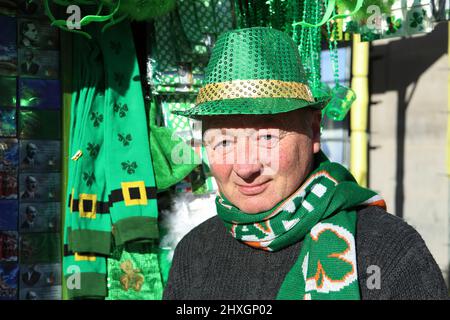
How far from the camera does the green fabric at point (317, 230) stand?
1481 millimetres

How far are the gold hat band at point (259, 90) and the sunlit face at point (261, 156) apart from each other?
0.18 ft

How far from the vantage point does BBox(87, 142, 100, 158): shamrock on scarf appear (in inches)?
113

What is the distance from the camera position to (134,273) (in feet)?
9.99

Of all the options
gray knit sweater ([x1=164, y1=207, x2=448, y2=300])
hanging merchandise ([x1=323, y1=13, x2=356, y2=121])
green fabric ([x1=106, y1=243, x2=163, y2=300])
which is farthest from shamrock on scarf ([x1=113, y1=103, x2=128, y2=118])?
gray knit sweater ([x1=164, y1=207, x2=448, y2=300])

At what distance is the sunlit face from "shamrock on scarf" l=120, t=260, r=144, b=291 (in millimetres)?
1558

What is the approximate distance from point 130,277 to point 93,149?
0.70 m

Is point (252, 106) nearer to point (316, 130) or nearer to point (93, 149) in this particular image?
point (316, 130)

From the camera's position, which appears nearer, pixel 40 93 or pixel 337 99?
pixel 40 93

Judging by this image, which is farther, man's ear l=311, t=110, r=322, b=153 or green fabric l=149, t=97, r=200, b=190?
green fabric l=149, t=97, r=200, b=190

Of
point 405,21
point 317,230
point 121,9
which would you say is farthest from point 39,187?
point 405,21

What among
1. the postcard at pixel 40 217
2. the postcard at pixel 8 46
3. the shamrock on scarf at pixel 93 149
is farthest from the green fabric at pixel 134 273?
the postcard at pixel 8 46

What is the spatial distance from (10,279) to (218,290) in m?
1.62

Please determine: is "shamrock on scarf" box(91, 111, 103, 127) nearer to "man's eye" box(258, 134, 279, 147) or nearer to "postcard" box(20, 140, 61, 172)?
"postcard" box(20, 140, 61, 172)

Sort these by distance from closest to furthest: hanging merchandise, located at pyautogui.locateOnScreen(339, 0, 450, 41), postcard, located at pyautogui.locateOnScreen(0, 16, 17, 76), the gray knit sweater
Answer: the gray knit sweater
postcard, located at pyautogui.locateOnScreen(0, 16, 17, 76)
hanging merchandise, located at pyautogui.locateOnScreen(339, 0, 450, 41)
